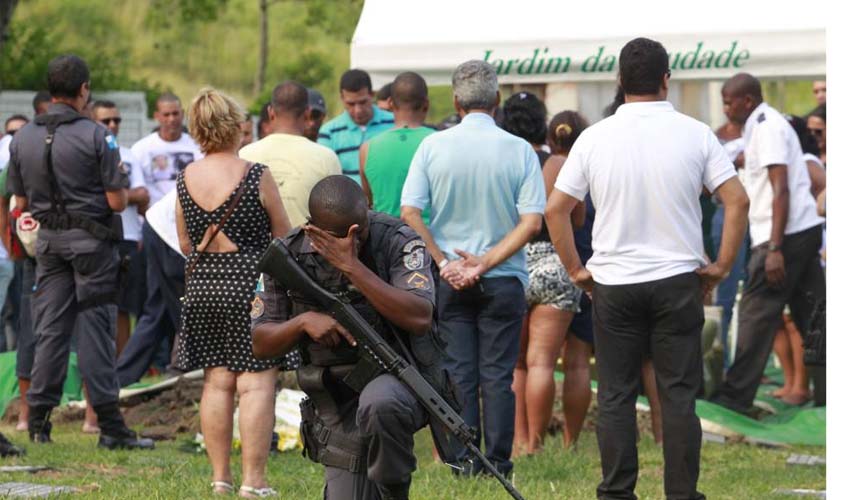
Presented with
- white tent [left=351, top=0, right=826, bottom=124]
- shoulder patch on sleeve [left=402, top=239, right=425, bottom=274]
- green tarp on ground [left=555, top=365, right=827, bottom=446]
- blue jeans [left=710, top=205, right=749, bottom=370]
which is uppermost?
white tent [left=351, top=0, right=826, bottom=124]

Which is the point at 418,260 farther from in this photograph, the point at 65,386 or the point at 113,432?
the point at 65,386

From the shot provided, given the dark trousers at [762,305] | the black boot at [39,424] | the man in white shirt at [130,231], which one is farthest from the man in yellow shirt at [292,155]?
the dark trousers at [762,305]

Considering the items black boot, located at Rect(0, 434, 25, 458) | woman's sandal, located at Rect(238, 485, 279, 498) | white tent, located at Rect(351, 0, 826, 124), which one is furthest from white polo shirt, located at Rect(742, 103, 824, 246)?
black boot, located at Rect(0, 434, 25, 458)

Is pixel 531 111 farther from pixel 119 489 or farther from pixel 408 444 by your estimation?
pixel 408 444

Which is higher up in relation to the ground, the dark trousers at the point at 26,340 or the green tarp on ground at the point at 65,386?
the dark trousers at the point at 26,340

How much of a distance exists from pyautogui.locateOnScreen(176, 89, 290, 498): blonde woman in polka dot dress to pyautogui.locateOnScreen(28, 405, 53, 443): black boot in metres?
2.06

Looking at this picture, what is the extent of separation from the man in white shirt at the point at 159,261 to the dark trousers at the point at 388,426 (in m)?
4.69

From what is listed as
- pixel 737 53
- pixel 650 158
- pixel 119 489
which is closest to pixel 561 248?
pixel 650 158

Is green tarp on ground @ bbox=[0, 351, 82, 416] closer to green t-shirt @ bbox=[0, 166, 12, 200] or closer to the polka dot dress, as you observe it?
green t-shirt @ bbox=[0, 166, 12, 200]

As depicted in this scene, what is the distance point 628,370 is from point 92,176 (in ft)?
11.4

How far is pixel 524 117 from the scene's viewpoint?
830 centimetres

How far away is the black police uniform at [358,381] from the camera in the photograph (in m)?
4.86

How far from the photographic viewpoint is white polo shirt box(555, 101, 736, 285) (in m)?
6.28

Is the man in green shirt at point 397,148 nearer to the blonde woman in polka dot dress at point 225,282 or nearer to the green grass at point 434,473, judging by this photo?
the blonde woman in polka dot dress at point 225,282
